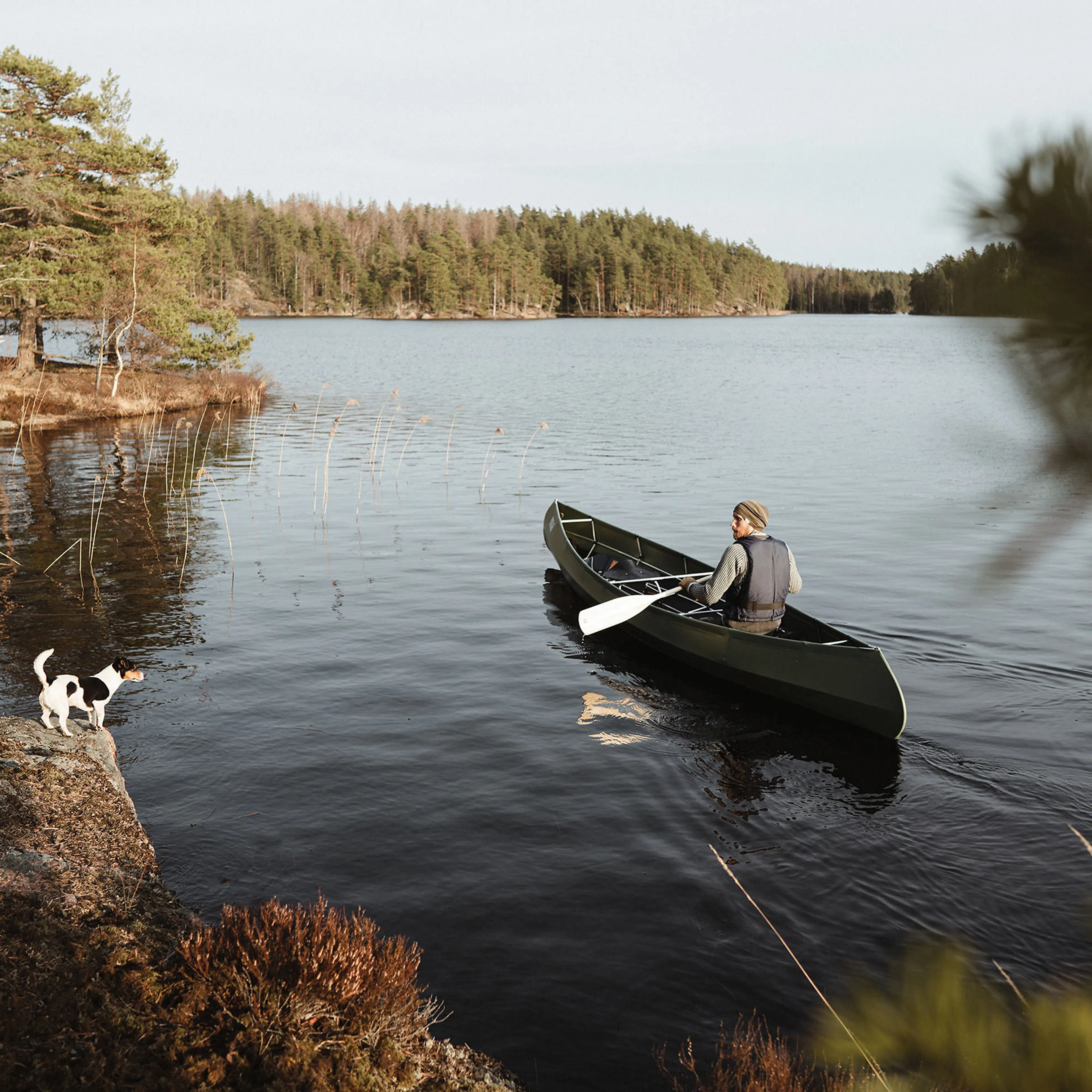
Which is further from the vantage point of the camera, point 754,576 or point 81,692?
point 754,576

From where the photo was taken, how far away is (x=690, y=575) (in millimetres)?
12281

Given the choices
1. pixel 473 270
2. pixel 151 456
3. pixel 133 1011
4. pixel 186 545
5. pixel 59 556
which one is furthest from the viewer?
pixel 473 270

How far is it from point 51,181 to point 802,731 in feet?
97.2

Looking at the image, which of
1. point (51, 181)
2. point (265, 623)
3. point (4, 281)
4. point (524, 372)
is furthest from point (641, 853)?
point (524, 372)

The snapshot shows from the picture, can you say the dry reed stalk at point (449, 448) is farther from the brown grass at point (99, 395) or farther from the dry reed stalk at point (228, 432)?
the brown grass at point (99, 395)

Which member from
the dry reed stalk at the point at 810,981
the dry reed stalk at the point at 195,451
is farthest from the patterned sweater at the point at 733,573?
the dry reed stalk at the point at 195,451

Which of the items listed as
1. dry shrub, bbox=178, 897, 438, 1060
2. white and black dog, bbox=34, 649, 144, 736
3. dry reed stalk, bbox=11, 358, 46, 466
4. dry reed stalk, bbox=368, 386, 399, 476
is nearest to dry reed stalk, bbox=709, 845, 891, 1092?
dry shrub, bbox=178, 897, 438, 1060

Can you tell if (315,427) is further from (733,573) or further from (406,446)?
(733,573)

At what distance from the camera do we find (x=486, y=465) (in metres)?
25.8

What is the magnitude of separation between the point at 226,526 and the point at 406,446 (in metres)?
11.8

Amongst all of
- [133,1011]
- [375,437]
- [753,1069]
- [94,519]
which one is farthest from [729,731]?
[375,437]

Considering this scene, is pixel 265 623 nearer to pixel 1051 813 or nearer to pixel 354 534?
pixel 354 534

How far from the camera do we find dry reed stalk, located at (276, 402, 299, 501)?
72.2 ft

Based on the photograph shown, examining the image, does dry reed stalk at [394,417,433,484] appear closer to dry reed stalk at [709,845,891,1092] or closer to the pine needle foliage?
dry reed stalk at [709,845,891,1092]
